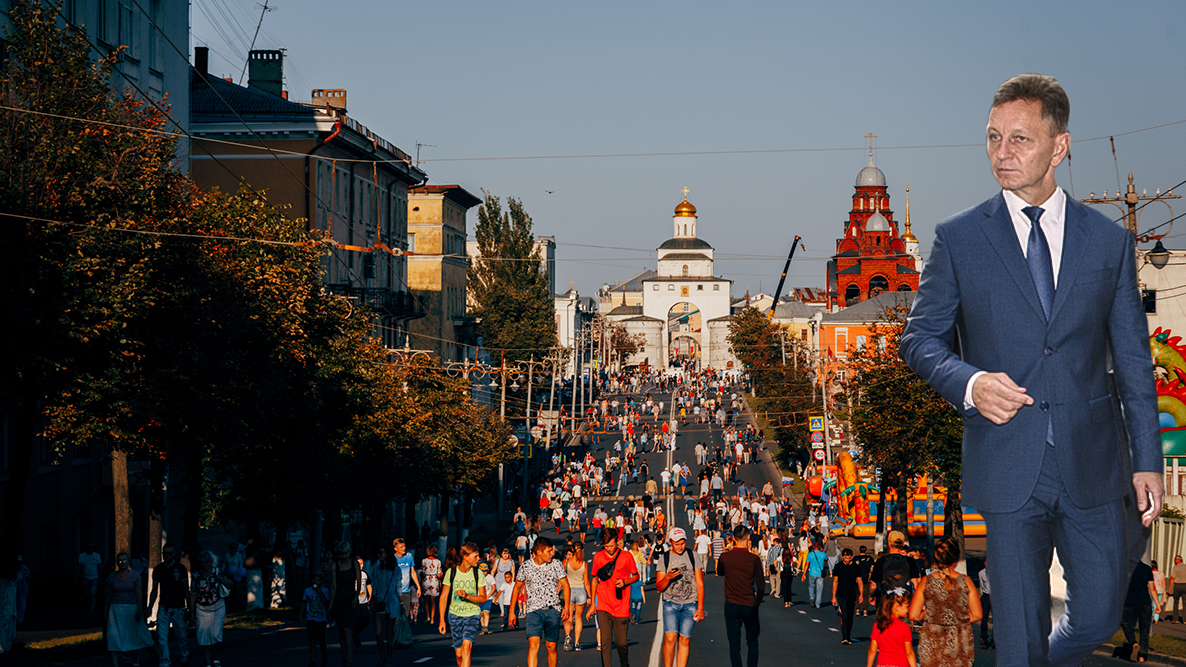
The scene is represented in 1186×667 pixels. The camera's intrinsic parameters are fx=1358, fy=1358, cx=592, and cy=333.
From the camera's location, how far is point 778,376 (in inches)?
3814

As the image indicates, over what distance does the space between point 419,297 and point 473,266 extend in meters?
15.5

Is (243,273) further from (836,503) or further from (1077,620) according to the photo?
(836,503)

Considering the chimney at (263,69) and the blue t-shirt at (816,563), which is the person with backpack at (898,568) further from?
the chimney at (263,69)

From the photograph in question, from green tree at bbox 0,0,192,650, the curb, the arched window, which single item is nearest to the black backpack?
the curb

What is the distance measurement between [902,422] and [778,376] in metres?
57.9

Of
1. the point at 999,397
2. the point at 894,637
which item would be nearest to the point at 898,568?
the point at 894,637

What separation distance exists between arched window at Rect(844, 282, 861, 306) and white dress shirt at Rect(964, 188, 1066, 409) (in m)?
150

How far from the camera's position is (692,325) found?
197625 millimetres


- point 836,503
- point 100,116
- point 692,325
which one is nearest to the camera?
point 100,116

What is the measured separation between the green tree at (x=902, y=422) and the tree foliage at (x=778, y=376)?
90.1ft

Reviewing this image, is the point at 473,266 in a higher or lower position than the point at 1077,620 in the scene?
higher

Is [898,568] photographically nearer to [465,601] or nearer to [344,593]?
[465,601]

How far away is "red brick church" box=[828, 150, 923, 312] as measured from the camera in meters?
150

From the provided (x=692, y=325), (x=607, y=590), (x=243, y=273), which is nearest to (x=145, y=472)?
(x=243, y=273)
